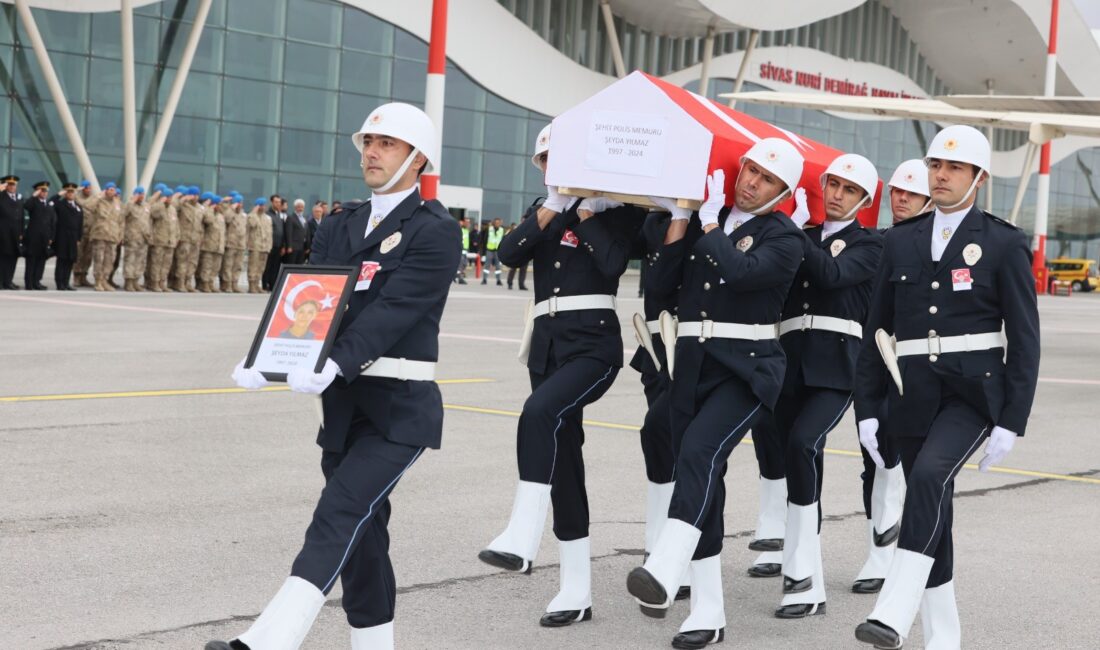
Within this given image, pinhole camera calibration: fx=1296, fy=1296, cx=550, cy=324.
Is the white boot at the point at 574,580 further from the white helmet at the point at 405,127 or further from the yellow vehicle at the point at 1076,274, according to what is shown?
the yellow vehicle at the point at 1076,274

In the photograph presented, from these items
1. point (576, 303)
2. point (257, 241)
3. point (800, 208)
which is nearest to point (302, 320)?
point (576, 303)

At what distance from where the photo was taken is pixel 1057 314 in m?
37.5

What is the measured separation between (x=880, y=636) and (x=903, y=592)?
8.1 inches

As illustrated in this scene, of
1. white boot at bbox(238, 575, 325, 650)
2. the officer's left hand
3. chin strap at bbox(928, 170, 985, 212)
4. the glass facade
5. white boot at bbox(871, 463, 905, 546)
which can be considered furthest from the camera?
the glass facade

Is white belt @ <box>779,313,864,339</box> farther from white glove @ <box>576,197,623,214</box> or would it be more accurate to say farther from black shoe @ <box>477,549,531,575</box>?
black shoe @ <box>477,549,531,575</box>

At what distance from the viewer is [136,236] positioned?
1001 inches

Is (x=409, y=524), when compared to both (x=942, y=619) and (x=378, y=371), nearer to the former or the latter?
(x=378, y=371)

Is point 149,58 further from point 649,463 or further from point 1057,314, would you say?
point 649,463

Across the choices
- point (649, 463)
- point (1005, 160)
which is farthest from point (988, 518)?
point (1005, 160)

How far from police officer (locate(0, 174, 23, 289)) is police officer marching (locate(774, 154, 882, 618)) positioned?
20132 millimetres

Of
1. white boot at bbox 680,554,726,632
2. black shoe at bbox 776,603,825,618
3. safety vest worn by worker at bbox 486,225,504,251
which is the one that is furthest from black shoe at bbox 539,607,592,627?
safety vest worn by worker at bbox 486,225,504,251

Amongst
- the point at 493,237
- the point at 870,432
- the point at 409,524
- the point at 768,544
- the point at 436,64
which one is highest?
the point at 436,64

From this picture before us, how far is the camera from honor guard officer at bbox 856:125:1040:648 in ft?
16.1

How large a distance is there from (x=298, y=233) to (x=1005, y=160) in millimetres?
60600
